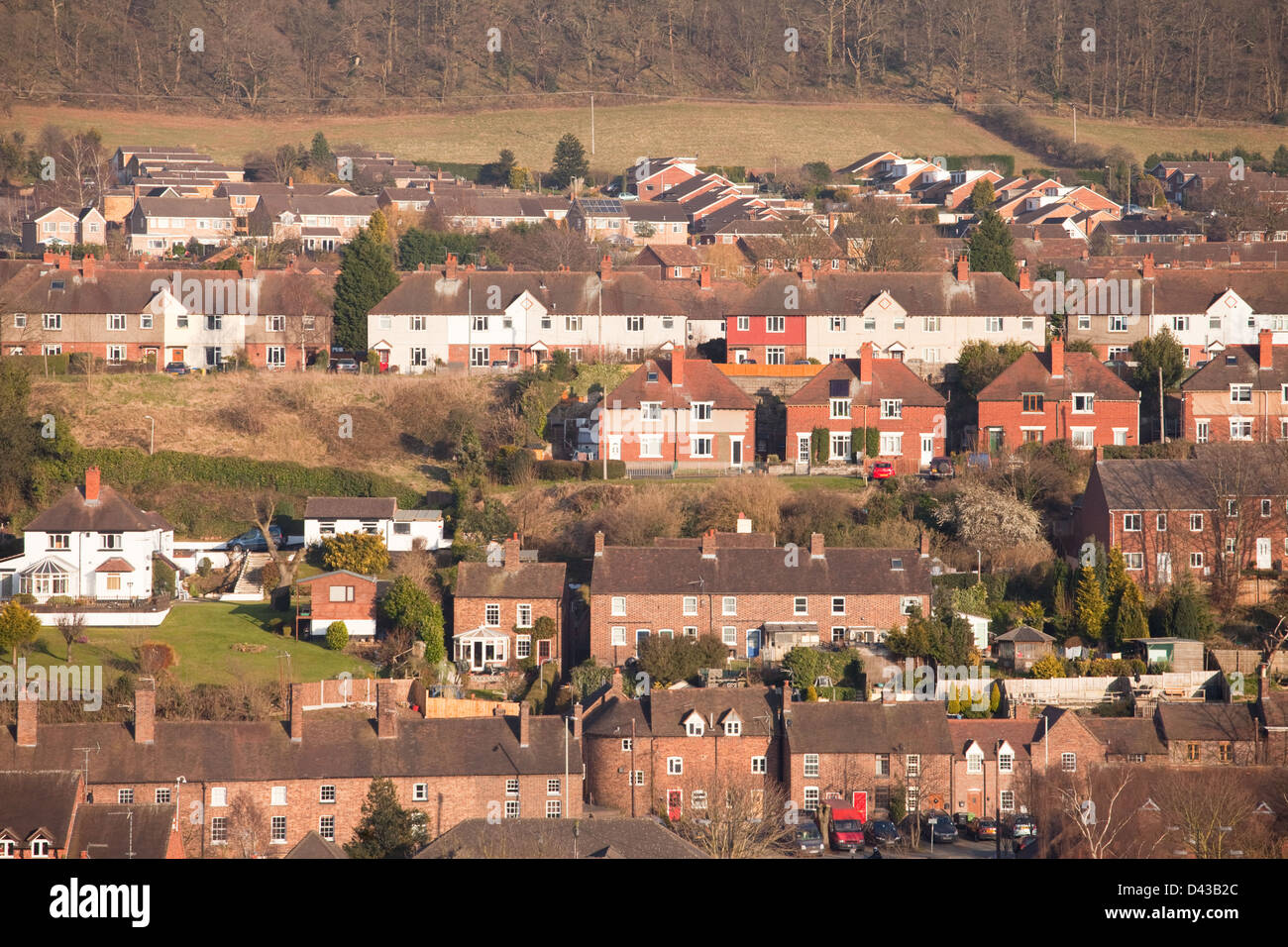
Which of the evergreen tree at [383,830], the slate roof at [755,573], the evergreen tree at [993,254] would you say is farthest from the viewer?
the evergreen tree at [993,254]

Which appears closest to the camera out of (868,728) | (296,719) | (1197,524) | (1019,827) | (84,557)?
(1019,827)

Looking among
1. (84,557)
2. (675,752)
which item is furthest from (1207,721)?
(84,557)

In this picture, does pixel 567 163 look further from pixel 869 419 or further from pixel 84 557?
pixel 84 557

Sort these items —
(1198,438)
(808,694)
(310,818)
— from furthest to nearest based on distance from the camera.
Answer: (1198,438), (808,694), (310,818)

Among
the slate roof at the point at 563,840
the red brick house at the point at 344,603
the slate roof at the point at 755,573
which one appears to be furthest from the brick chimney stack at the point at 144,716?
the slate roof at the point at 755,573

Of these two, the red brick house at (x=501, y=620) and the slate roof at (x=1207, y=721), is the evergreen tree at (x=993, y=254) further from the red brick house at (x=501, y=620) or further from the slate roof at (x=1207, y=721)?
the red brick house at (x=501, y=620)

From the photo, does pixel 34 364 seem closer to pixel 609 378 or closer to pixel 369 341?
pixel 369 341

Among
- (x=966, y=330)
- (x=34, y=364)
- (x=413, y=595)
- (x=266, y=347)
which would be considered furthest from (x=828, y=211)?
(x=413, y=595)
